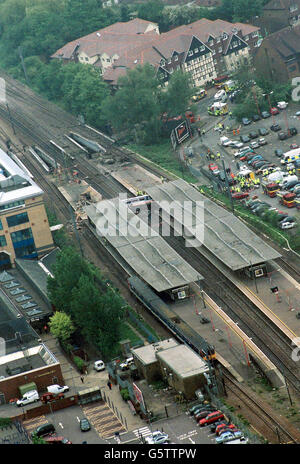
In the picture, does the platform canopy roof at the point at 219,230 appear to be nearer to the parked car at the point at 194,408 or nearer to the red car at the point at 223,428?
the parked car at the point at 194,408

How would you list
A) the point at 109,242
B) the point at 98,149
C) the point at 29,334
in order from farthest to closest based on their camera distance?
1. the point at 98,149
2. the point at 109,242
3. the point at 29,334

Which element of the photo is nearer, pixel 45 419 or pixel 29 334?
pixel 45 419

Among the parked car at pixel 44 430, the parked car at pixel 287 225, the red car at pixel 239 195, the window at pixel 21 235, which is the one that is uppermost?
the window at pixel 21 235

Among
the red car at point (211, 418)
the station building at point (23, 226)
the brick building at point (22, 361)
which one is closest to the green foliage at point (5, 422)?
the brick building at point (22, 361)

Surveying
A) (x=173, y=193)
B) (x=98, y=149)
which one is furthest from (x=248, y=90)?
(x=173, y=193)

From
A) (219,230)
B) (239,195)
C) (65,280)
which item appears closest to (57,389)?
(65,280)
